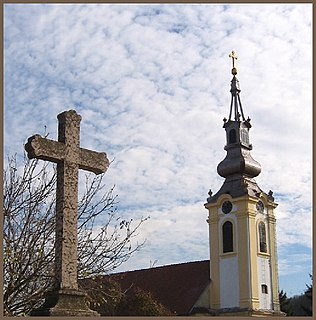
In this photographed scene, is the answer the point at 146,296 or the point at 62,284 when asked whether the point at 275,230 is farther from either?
the point at 62,284

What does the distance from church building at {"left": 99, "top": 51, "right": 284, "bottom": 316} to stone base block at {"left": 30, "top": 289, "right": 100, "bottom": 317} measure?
2630 centimetres

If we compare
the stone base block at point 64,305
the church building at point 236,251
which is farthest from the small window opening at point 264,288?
the stone base block at point 64,305

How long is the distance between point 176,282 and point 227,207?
594cm

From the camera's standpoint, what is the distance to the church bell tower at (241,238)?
33.8 metres

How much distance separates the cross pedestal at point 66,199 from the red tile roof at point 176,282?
2542 cm

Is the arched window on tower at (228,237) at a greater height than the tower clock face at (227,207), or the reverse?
the tower clock face at (227,207)

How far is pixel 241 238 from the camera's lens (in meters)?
34.3

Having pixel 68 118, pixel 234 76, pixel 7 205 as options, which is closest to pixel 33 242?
pixel 7 205

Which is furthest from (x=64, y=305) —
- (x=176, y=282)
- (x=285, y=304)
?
(x=285, y=304)

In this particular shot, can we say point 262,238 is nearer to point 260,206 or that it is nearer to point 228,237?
point 260,206

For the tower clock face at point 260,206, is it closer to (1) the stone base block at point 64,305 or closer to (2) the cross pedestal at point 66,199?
(2) the cross pedestal at point 66,199

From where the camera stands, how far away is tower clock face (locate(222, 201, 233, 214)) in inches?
1390

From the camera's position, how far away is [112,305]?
2492 centimetres

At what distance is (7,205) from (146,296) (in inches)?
623
